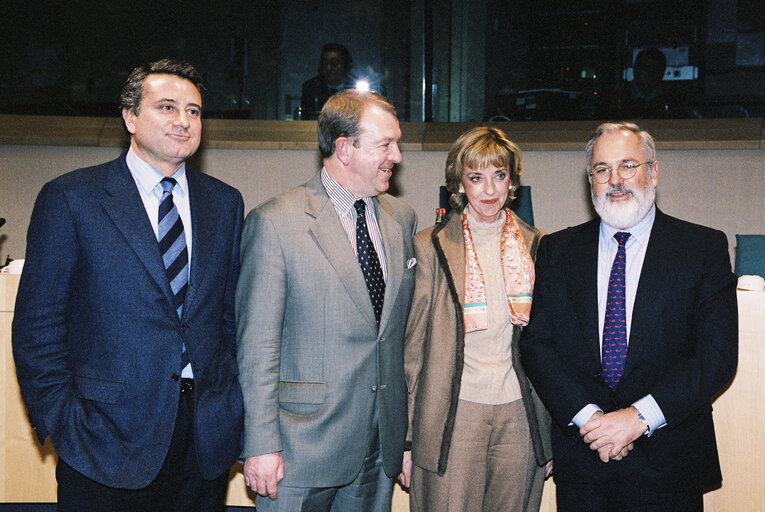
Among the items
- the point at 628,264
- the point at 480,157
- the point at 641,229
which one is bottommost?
the point at 628,264

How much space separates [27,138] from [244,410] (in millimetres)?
3972

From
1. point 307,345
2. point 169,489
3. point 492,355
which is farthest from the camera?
point 492,355

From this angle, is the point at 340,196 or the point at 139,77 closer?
the point at 139,77

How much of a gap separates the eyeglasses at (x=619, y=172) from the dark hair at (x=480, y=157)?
28 centimetres

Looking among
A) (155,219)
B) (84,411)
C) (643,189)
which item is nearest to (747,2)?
(643,189)

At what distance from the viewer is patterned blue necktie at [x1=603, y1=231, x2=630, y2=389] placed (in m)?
2.09

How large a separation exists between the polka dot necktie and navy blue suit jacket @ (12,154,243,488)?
0.52 meters

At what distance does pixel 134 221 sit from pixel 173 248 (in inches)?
5.1

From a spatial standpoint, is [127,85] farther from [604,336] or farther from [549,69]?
[549,69]

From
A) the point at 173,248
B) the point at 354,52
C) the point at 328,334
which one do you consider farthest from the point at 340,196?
the point at 354,52

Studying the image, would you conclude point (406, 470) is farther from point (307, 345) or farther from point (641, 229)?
point (641, 229)

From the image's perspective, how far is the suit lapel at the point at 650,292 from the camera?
205cm

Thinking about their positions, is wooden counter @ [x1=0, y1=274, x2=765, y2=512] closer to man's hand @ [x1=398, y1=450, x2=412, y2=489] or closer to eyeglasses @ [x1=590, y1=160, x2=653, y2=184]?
man's hand @ [x1=398, y1=450, x2=412, y2=489]

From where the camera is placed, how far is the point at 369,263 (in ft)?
7.07
